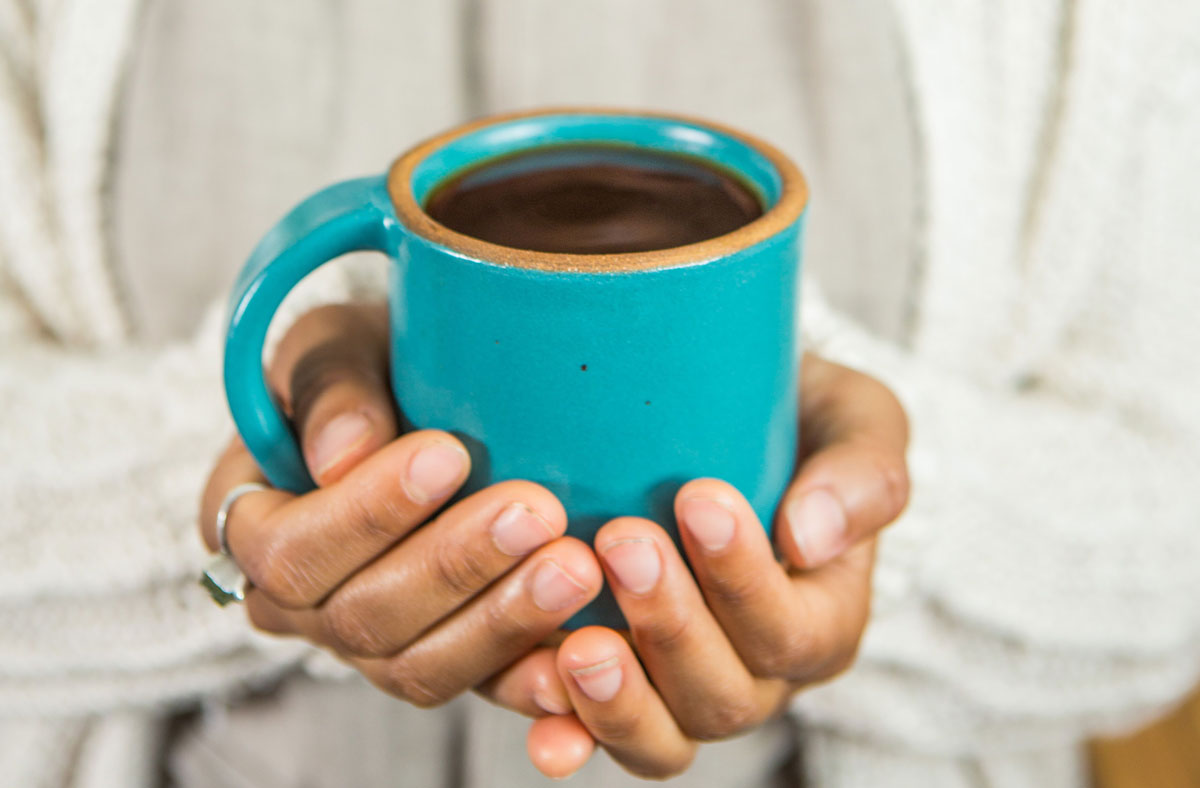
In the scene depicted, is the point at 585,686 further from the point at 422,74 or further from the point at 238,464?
the point at 422,74

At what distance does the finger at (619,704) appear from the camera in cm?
38

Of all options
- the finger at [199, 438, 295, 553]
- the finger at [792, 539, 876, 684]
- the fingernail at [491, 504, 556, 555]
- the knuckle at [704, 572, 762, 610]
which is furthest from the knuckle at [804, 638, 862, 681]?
the finger at [199, 438, 295, 553]

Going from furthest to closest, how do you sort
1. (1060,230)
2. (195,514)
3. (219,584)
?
(1060,230) → (195,514) → (219,584)

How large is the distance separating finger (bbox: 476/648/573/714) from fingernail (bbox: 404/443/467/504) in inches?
4.1

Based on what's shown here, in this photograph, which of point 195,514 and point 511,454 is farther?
point 195,514

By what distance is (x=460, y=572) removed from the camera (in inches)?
15.4

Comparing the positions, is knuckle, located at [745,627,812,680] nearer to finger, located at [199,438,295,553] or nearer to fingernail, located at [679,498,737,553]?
fingernail, located at [679,498,737,553]

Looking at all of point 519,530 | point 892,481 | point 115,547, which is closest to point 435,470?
point 519,530

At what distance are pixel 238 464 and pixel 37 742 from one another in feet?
1.19

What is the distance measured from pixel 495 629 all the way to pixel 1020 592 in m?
0.46

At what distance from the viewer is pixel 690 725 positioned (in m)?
0.45

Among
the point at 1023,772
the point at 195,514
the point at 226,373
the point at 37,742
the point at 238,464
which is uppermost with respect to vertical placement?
the point at 226,373

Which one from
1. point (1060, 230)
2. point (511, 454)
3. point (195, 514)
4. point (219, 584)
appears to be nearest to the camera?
point (511, 454)

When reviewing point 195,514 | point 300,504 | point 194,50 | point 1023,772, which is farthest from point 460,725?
point 194,50
